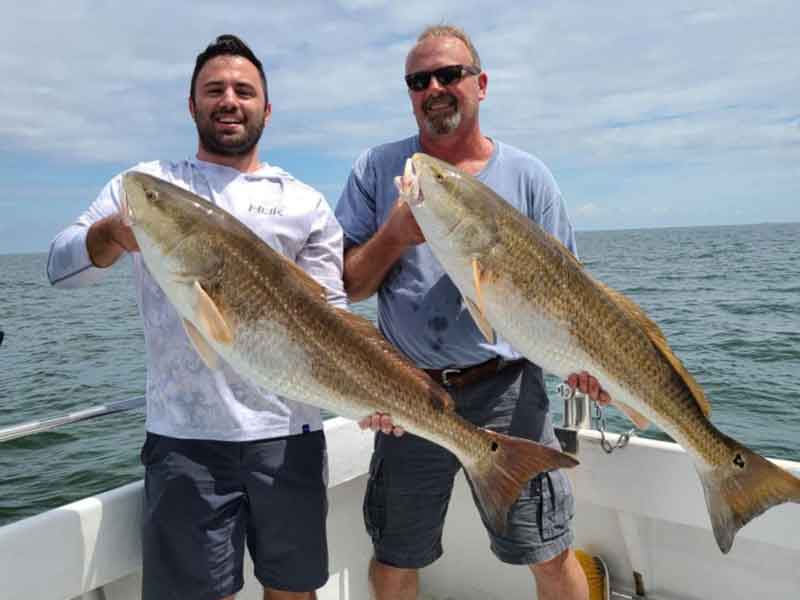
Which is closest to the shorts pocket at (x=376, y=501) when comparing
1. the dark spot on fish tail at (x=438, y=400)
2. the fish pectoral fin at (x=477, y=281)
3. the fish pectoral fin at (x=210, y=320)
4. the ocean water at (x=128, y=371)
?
the dark spot on fish tail at (x=438, y=400)

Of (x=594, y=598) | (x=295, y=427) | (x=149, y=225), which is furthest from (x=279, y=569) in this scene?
(x=594, y=598)

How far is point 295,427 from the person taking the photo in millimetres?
3086

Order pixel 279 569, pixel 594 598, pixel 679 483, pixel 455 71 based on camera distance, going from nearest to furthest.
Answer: pixel 279 569, pixel 455 71, pixel 679 483, pixel 594 598

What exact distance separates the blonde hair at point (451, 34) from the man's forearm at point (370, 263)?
1.08 metres

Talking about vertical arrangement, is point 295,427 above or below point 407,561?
above

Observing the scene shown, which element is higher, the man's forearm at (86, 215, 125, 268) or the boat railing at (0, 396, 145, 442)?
the man's forearm at (86, 215, 125, 268)

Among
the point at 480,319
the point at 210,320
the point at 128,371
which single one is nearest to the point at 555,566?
the point at 480,319

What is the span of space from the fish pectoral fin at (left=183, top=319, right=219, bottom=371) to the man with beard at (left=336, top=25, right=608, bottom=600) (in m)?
0.92

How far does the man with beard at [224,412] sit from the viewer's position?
288 centimetres

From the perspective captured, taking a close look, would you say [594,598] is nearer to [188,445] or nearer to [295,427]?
[295,427]

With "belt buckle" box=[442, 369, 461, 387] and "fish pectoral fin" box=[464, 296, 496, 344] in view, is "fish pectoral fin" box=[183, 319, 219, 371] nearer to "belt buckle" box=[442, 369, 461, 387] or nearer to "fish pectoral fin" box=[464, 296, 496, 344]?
"fish pectoral fin" box=[464, 296, 496, 344]

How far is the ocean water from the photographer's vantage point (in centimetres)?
909

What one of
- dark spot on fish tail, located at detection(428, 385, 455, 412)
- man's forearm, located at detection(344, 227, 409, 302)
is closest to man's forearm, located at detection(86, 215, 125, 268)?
man's forearm, located at detection(344, 227, 409, 302)

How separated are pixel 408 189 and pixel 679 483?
7.30 ft
